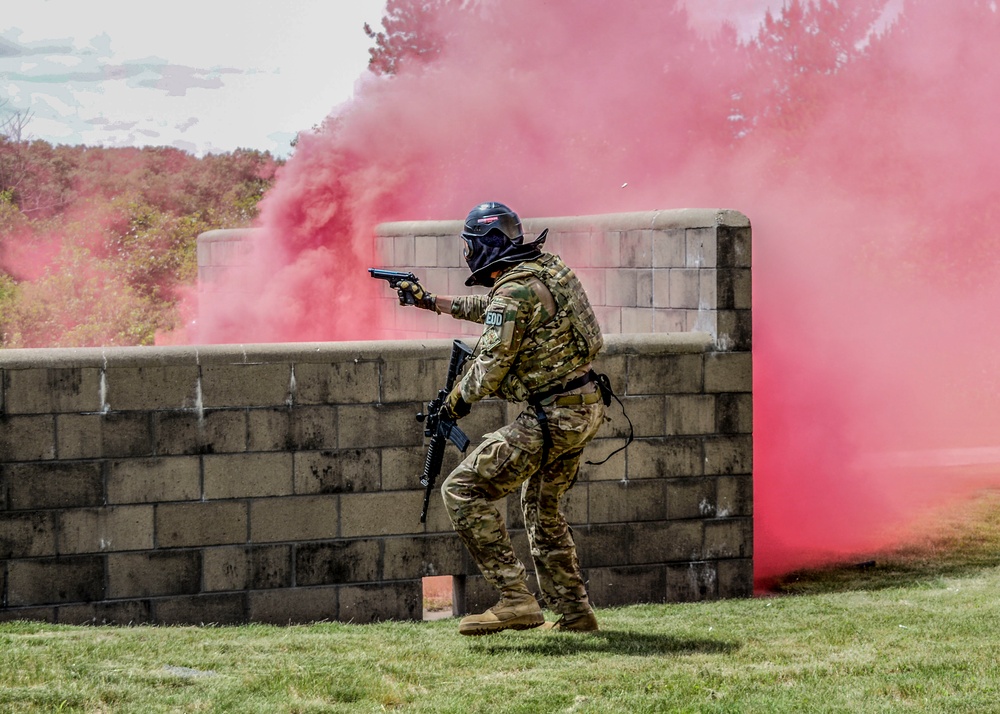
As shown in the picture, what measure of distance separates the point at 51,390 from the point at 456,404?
7.58ft

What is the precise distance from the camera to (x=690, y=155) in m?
14.6

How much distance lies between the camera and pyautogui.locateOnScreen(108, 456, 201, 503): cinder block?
7523 mm

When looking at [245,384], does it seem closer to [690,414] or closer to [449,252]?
[690,414]

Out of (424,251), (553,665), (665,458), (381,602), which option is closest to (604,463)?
(665,458)

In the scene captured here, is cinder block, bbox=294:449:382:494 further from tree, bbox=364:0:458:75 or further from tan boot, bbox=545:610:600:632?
tree, bbox=364:0:458:75

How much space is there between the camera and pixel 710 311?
858 cm

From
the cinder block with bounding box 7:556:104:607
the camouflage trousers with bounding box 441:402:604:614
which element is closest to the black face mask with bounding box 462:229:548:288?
the camouflage trousers with bounding box 441:402:604:614

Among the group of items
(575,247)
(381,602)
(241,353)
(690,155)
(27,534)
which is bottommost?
(381,602)

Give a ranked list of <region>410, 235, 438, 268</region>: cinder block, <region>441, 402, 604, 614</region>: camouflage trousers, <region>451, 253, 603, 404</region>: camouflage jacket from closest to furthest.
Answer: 1. <region>451, 253, 603, 404</region>: camouflage jacket
2. <region>441, 402, 604, 614</region>: camouflage trousers
3. <region>410, 235, 438, 268</region>: cinder block

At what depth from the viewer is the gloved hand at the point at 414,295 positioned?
7.21 metres

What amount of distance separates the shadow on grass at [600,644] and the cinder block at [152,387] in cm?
221

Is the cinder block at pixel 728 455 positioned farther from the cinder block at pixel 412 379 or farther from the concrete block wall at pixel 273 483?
the cinder block at pixel 412 379

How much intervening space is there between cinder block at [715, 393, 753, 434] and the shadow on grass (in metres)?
2.06

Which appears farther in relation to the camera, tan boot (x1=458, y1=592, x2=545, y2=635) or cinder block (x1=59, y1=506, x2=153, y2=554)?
cinder block (x1=59, y1=506, x2=153, y2=554)
